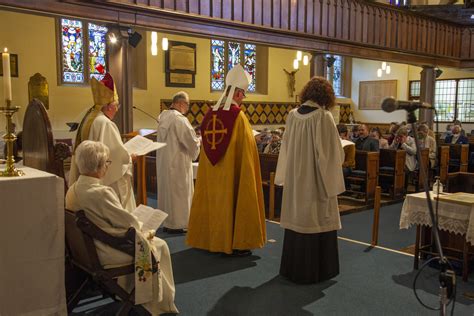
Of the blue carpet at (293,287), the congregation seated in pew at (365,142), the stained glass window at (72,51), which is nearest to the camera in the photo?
the blue carpet at (293,287)

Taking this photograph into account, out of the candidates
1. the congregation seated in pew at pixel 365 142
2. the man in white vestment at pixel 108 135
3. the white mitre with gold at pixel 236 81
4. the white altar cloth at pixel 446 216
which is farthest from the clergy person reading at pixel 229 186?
the congregation seated in pew at pixel 365 142

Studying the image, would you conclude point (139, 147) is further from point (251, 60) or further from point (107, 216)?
point (251, 60)

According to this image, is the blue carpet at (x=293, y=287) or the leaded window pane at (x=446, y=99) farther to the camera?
the leaded window pane at (x=446, y=99)

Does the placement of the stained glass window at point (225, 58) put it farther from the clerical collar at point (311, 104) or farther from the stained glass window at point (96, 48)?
the clerical collar at point (311, 104)

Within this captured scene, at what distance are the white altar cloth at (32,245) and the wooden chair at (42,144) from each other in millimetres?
208

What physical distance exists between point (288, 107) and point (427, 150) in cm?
760

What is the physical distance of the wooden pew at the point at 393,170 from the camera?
344 inches

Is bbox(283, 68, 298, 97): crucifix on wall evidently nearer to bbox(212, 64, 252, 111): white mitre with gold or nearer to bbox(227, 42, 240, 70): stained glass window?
bbox(227, 42, 240, 70): stained glass window

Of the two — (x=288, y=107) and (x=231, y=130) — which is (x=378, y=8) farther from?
(x=231, y=130)

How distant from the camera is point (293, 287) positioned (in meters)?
4.27

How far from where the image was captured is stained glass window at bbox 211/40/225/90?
14.6 meters

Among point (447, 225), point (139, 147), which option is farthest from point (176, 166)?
point (447, 225)

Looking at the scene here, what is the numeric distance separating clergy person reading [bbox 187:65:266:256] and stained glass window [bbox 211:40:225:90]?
9.60 m

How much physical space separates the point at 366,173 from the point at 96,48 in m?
7.61
